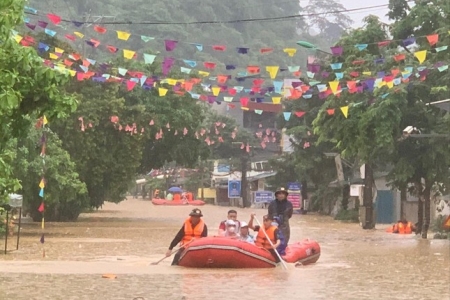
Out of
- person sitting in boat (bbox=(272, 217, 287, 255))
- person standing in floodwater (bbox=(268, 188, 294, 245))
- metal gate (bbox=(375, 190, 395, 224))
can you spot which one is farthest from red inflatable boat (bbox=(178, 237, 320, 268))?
metal gate (bbox=(375, 190, 395, 224))

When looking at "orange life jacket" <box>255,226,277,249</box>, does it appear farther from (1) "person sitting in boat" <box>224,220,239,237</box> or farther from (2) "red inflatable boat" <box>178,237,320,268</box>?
(1) "person sitting in boat" <box>224,220,239,237</box>

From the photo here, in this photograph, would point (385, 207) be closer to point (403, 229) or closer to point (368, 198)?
point (368, 198)

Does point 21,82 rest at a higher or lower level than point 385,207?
lower

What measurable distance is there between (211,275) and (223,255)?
1.14 metres

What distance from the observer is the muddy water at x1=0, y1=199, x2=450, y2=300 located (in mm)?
18000

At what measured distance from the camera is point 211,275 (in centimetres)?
2123

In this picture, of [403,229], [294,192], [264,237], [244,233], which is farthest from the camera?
[294,192]

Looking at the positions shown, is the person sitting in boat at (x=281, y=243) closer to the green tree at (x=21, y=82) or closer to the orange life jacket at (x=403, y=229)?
the green tree at (x=21, y=82)

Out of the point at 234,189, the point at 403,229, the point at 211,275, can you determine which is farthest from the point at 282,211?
the point at 234,189

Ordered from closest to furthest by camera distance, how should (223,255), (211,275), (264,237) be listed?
(211,275) → (223,255) → (264,237)

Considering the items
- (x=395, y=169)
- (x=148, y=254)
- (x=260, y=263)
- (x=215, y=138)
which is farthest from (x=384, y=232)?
(x=215, y=138)

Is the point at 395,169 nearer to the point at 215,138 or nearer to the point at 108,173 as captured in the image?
the point at 108,173

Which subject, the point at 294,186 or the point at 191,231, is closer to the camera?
the point at 191,231

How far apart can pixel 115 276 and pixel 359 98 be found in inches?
789
